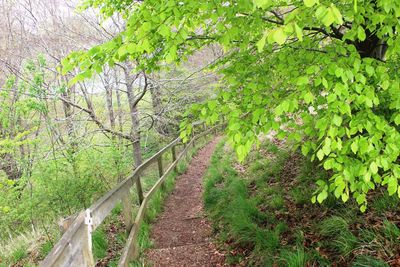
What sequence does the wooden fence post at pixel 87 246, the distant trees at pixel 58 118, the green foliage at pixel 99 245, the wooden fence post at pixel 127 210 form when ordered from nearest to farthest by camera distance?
the wooden fence post at pixel 87 246 < the wooden fence post at pixel 127 210 < the green foliage at pixel 99 245 < the distant trees at pixel 58 118

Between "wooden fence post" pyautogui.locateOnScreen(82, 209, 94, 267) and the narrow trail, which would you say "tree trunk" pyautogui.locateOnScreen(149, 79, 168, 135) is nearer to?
the narrow trail

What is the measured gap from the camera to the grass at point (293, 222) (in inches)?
146

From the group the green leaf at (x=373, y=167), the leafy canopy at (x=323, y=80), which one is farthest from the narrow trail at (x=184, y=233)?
the green leaf at (x=373, y=167)

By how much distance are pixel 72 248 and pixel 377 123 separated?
2687 millimetres

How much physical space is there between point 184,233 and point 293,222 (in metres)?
2.13

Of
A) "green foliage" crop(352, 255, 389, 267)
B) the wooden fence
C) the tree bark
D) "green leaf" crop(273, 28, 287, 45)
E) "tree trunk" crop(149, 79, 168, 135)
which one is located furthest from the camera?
"tree trunk" crop(149, 79, 168, 135)

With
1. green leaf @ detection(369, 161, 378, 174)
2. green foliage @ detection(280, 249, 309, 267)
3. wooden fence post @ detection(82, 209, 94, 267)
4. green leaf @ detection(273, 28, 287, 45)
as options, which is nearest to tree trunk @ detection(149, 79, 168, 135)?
green foliage @ detection(280, 249, 309, 267)

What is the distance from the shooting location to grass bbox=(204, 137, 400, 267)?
146 inches

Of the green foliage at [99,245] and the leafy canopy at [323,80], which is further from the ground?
the leafy canopy at [323,80]

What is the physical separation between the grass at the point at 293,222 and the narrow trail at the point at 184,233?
250mm

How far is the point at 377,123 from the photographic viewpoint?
110 inches

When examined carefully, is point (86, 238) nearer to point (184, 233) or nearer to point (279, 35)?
point (279, 35)

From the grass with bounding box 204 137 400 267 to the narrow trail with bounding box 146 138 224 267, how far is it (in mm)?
250

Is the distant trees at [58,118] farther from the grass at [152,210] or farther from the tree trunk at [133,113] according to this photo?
Result: the grass at [152,210]
